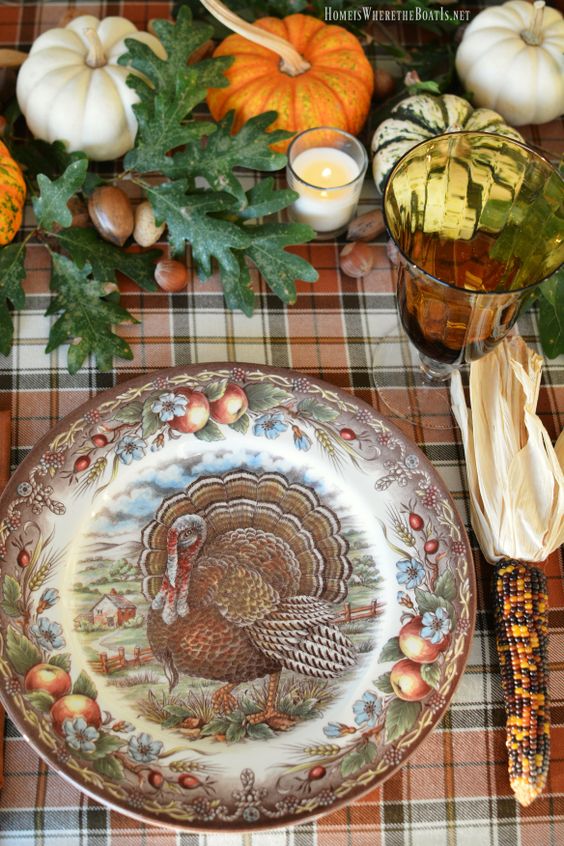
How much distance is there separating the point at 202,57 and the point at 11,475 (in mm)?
766

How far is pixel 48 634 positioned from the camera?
966 millimetres

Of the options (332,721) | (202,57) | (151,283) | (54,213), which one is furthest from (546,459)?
(202,57)

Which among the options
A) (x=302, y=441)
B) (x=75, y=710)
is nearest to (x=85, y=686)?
(x=75, y=710)

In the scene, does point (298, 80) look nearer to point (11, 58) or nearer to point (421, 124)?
point (421, 124)

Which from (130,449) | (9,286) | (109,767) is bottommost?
(109,767)

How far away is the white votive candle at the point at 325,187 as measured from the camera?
1.21 metres

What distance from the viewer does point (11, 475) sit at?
3.55 feet

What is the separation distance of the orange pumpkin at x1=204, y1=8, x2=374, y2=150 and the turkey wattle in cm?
59

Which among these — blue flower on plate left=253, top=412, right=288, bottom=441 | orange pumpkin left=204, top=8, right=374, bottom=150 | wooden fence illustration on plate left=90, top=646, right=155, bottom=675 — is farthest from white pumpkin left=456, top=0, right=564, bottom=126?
wooden fence illustration on plate left=90, top=646, right=155, bottom=675

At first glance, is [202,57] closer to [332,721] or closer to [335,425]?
[335,425]

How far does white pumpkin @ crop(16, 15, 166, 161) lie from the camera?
123 cm

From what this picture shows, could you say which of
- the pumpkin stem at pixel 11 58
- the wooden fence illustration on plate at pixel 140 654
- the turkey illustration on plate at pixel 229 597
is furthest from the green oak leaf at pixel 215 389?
the pumpkin stem at pixel 11 58

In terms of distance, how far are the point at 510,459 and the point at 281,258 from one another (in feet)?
1.39

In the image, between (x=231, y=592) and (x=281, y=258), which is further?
(x=281, y=258)
